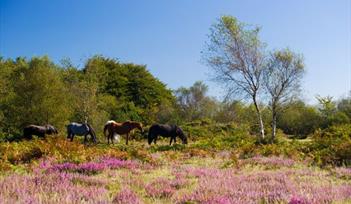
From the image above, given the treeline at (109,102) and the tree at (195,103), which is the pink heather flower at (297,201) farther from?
the tree at (195,103)

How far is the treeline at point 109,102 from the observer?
123 ft

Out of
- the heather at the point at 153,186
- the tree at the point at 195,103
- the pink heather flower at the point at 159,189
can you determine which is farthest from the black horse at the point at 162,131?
the tree at the point at 195,103

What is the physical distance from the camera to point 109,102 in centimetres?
4872

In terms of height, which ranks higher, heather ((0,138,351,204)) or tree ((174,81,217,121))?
tree ((174,81,217,121))

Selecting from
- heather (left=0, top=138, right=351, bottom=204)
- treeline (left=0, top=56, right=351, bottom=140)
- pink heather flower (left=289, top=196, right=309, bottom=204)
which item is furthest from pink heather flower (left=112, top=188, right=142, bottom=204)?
treeline (left=0, top=56, right=351, bottom=140)

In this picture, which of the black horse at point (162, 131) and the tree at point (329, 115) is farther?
the tree at point (329, 115)

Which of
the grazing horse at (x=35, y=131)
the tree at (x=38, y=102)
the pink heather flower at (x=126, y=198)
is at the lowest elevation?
the pink heather flower at (x=126, y=198)

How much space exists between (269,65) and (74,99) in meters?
20.3

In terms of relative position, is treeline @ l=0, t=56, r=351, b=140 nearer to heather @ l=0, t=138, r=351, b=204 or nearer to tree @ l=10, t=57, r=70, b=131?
tree @ l=10, t=57, r=70, b=131

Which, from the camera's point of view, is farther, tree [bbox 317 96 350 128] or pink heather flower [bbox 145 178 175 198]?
tree [bbox 317 96 350 128]

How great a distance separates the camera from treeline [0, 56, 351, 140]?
37469mm

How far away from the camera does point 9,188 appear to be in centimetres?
691

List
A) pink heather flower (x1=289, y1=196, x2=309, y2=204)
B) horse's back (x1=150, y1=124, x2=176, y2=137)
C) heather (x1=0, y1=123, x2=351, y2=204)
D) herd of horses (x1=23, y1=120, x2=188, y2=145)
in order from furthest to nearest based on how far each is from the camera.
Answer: horse's back (x1=150, y1=124, x2=176, y2=137)
herd of horses (x1=23, y1=120, x2=188, y2=145)
heather (x1=0, y1=123, x2=351, y2=204)
pink heather flower (x1=289, y1=196, x2=309, y2=204)

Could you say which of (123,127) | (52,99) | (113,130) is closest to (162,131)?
(123,127)
